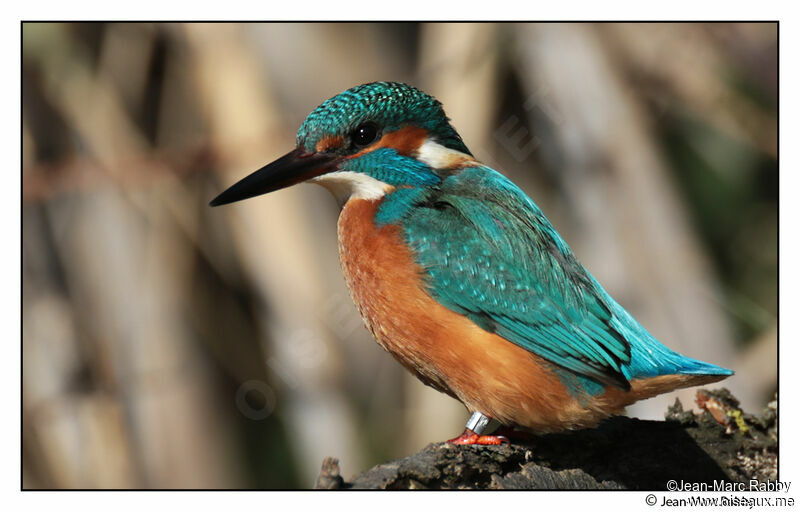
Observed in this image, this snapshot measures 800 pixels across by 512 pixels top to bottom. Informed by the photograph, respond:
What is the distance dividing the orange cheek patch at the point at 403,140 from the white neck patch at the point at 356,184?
78mm

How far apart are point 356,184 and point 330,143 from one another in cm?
18

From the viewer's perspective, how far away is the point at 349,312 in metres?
4.37

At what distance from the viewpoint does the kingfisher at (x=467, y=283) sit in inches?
93.1

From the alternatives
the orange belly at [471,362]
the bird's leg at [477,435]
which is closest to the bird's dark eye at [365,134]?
the orange belly at [471,362]

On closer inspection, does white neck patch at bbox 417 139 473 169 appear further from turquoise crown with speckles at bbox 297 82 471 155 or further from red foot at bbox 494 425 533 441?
red foot at bbox 494 425 533 441

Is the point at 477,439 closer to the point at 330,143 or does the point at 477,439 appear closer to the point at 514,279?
the point at 514,279

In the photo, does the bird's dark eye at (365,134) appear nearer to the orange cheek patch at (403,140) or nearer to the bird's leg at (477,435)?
the orange cheek patch at (403,140)

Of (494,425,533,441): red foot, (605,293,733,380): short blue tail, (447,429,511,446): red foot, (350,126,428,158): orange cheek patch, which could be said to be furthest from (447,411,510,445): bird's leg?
(350,126,428,158): orange cheek patch

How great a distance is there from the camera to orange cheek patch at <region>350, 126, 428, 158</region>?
2.63 m

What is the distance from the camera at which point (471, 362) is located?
2.35 m

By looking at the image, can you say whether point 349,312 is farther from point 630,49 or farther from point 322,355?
point 630,49

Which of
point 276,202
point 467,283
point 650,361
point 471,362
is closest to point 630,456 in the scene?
point 650,361

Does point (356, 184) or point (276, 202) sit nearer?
point (356, 184)

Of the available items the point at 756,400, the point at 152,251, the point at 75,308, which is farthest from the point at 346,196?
the point at 756,400
